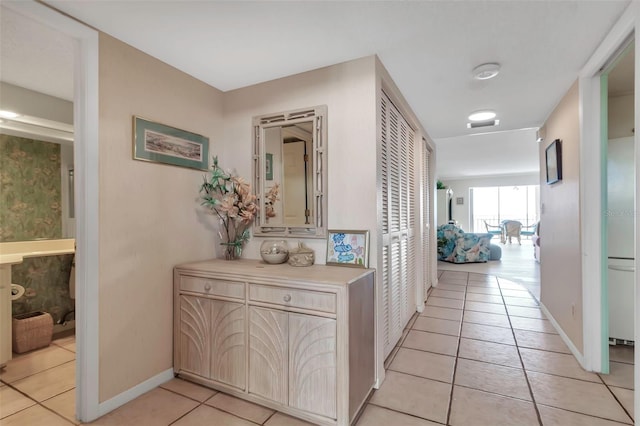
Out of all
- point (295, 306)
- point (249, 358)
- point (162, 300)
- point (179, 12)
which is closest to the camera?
point (179, 12)

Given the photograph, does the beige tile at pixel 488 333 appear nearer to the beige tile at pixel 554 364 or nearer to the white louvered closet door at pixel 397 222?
the beige tile at pixel 554 364

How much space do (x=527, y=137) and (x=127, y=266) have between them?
5.95m

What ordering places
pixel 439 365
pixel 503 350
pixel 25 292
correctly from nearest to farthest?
pixel 439 365 < pixel 503 350 < pixel 25 292

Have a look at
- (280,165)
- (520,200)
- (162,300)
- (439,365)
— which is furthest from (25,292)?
(520,200)

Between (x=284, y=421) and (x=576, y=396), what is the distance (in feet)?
5.92

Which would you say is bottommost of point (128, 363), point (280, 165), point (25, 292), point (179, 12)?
point (128, 363)

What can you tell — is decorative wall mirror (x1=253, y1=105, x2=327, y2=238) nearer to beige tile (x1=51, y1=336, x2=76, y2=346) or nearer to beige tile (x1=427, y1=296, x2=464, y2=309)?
beige tile (x1=51, y1=336, x2=76, y2=346)

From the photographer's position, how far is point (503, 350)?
253 centimetres

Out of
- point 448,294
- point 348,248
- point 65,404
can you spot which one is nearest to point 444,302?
point 448,294

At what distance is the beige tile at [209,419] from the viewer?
168 centimetres

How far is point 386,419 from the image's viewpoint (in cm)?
170

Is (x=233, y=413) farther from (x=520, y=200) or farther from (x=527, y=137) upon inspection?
(x=520, y=200)

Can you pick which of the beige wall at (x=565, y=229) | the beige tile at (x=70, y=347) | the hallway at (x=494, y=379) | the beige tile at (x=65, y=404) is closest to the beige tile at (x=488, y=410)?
the hallway at (x=494, y=379)

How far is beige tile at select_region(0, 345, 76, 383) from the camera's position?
2.21 metres
